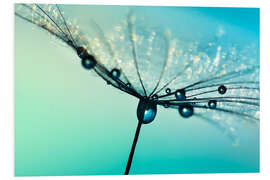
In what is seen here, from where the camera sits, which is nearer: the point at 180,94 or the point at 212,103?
the point at 180,94

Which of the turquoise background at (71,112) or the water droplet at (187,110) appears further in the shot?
the turquoise background at (71,112)

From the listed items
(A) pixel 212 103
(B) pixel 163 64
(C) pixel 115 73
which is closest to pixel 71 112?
(C) pixel 115 73

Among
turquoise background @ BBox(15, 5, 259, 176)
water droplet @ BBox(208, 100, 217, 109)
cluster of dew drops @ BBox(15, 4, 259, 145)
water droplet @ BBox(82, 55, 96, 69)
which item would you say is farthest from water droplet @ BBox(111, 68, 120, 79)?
water droplet @ BBox(208, 100, 217, 109)

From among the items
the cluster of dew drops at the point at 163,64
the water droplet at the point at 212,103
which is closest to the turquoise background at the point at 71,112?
the cluster of dew drops at the point at 163,64

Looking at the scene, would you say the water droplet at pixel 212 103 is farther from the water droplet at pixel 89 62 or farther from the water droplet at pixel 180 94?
the water droplet at pixel 89 62

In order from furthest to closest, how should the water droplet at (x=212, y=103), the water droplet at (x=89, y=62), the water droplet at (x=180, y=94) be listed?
the water droplet at (x=212, y=103)
the water droplet at (x=180, y=94)
the water droplet at (x=89, y=62)

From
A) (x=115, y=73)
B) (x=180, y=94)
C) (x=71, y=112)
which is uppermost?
(x=115, y=73)

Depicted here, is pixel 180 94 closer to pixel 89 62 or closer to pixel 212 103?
pixel 212 103

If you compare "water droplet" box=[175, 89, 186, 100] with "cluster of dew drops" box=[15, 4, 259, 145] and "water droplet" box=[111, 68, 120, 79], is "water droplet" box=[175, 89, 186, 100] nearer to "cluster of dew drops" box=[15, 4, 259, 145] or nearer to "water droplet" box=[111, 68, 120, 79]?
"cluster of dew drops" box=[15, 4, 259, 145]

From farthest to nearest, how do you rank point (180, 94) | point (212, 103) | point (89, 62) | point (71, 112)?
point (71, 112) < point (212, 103) < point (180, 94) < point (89, 62)
